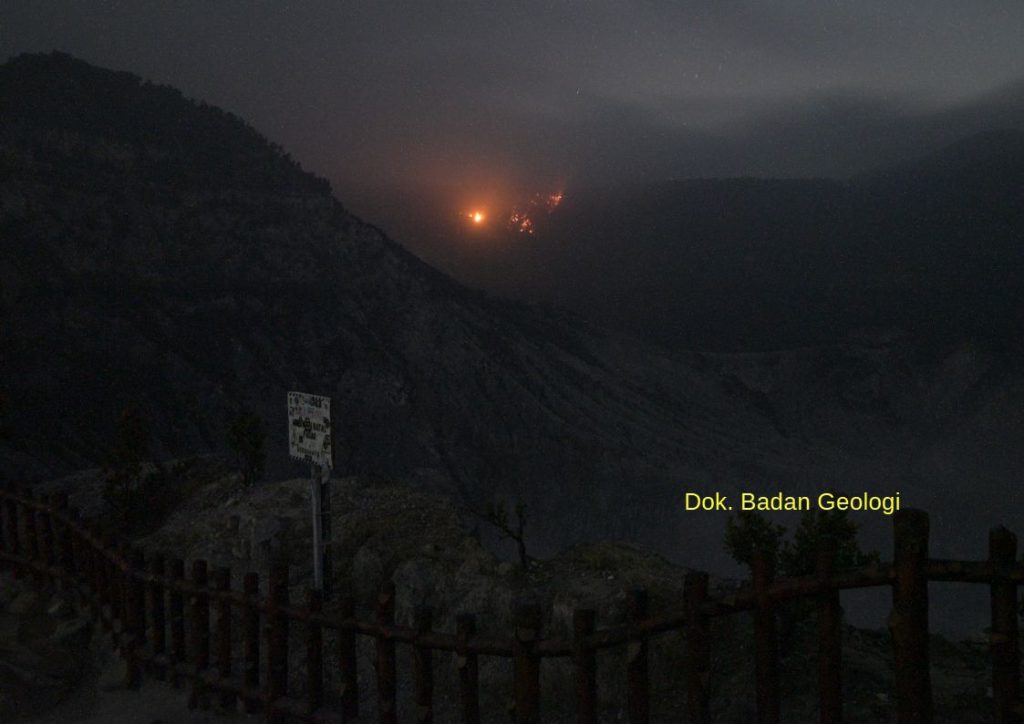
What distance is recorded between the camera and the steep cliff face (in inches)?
2004

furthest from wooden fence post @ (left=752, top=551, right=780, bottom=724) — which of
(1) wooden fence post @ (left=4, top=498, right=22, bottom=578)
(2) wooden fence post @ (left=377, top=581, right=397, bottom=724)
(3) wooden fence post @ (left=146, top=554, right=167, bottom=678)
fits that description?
(1) wooden fence post @ (left=4, top=498, right=22, bottom=578)

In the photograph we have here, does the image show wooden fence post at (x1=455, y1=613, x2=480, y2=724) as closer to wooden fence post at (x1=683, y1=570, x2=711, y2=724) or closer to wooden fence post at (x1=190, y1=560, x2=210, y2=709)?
wooden fence post at (x1=683, y1=570, x2=711, y2=724)

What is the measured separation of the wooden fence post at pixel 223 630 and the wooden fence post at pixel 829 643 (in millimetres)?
4927

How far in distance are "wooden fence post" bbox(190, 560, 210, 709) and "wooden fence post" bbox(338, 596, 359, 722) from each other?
5.35 feet

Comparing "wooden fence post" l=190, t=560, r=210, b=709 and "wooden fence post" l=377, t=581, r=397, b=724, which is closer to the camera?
"wooden fence post" l=377, t=581, r=397, b=724

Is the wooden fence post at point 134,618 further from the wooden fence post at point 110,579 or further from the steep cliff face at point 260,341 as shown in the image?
the steep cliff face at point 260,341

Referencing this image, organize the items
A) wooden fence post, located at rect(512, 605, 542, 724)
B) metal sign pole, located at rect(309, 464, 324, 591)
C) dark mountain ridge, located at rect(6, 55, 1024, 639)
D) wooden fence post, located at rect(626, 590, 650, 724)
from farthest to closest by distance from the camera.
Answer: dark mountain ridge, located at rect(6, 55, 1024, 639)
metal sign pole, located at rect(309, 464, 324, 591)
wooden fence post, located at rect(512, 605, 542, 724)
wooden fence post, located at rect(626, 590, 650, 724)

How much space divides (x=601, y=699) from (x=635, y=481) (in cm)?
5432

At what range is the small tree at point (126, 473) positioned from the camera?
14.9m

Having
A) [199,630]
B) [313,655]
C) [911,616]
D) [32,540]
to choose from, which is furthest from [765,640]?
[32,540]

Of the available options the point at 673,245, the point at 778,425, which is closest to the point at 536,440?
the point at 778,425

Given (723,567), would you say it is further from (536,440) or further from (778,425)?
(778,425)

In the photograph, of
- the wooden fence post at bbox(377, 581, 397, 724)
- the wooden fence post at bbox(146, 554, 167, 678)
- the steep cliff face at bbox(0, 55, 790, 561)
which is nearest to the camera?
the wooden fence post at bbox(377, 581, 397, 724)

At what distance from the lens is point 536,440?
213ft
